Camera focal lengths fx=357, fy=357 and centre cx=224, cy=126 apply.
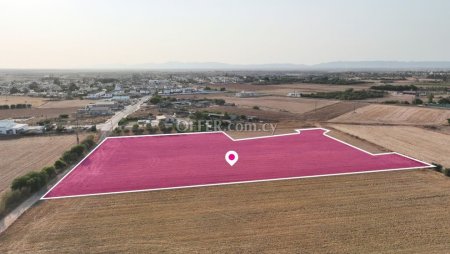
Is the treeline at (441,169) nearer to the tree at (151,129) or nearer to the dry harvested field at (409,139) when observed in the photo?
the dry harvested field at (409,139)

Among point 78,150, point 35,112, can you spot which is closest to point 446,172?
point 78,150

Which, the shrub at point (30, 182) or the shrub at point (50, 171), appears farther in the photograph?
the shrub at point (50, 171)

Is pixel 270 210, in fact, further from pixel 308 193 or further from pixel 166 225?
pixel 166 225

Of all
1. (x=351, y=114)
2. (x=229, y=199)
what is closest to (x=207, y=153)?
(x=229, y=199)

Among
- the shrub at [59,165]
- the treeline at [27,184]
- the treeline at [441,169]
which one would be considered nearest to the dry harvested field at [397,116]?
the treeline at [441,169]

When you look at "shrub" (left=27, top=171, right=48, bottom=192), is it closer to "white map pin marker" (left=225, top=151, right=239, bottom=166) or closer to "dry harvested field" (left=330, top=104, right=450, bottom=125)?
"white map pin marker" (left=225, top=151, right=239, bottom=166)
